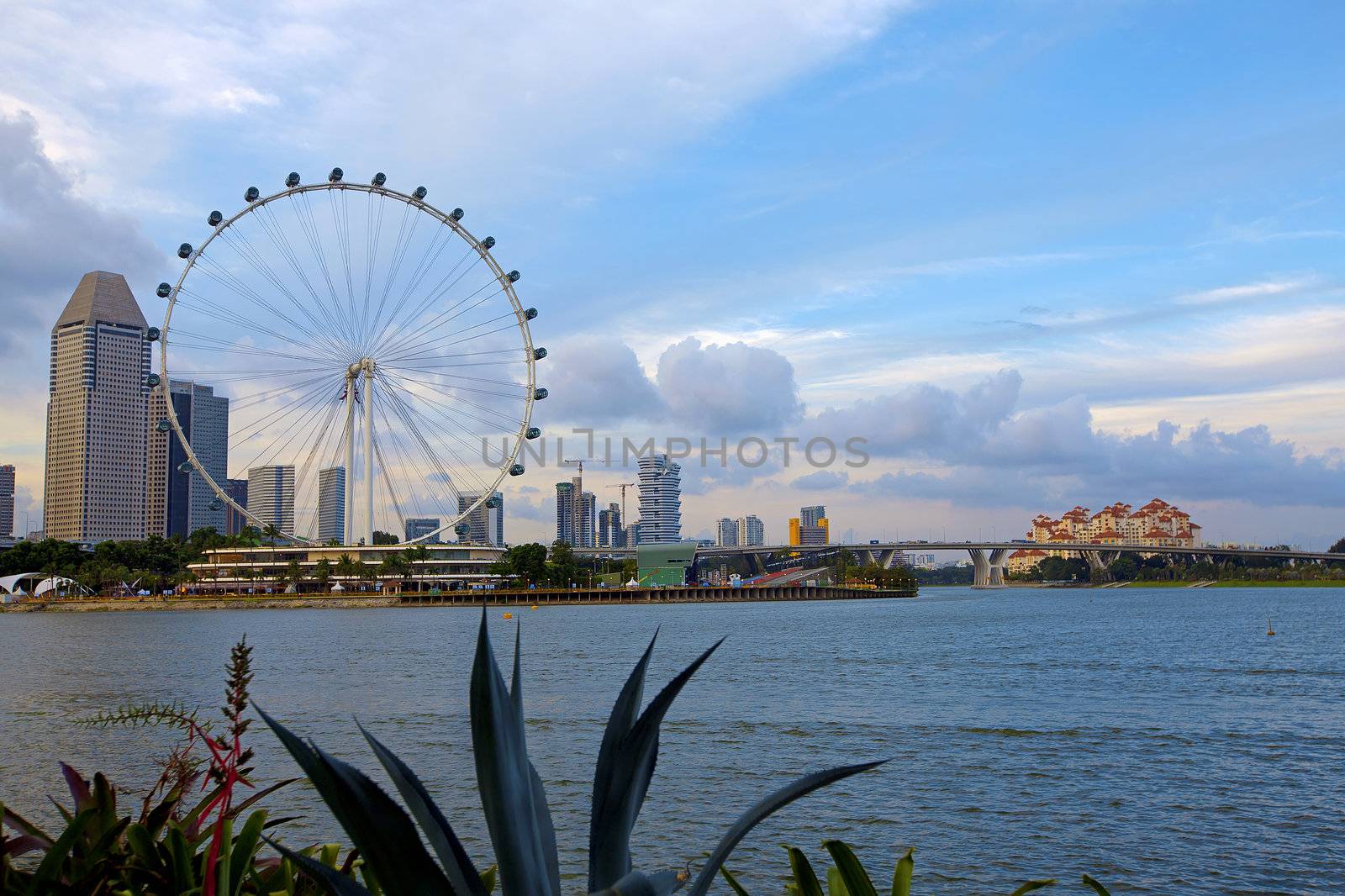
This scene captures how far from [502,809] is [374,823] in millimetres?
343

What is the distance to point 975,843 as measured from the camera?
13.5 meters

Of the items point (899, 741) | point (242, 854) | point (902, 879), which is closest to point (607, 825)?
point (902, 879)

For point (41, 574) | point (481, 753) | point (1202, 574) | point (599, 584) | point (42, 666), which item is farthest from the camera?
point (1202, 574)

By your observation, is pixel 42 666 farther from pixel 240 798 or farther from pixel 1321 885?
pixel 1321 885

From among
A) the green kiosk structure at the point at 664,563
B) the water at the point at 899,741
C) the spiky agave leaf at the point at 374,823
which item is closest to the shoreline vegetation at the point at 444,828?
the spiky agave leaf at the point at 374,823

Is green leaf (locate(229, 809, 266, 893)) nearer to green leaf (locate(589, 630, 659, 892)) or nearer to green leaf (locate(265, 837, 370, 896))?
green leaf (locate(265, 837, 370, 896))

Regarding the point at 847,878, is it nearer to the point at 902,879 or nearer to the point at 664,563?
the point at 902,879

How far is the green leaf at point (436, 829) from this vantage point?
8.33ft

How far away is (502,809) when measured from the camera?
102 inches

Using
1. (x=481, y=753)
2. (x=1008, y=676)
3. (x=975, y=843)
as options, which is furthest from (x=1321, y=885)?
(x=1008, y=676)

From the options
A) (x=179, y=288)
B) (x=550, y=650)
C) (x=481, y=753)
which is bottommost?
(x=550, y=650)

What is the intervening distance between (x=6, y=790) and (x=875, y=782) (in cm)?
1285

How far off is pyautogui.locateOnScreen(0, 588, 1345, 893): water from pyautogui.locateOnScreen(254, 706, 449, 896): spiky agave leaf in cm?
988

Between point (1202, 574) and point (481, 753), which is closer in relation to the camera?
point (481, 753)
